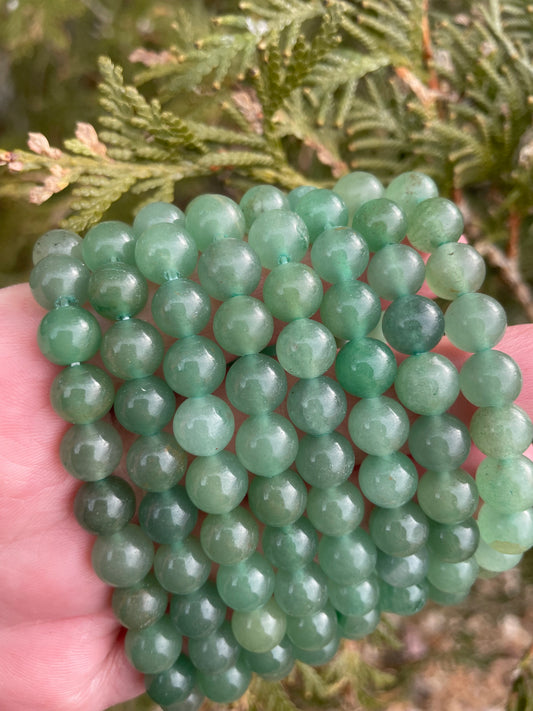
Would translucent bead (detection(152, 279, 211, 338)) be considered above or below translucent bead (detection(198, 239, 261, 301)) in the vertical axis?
below

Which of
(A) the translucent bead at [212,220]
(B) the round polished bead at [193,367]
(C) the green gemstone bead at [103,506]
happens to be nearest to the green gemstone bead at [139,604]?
(C) the green gemstone bead at [103,506]

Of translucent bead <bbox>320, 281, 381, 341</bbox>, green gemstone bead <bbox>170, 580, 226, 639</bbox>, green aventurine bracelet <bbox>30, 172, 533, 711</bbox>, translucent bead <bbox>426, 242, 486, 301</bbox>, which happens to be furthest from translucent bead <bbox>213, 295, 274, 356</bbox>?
green gemstone bead <bbox>170, 580, 226, 639</bbox>

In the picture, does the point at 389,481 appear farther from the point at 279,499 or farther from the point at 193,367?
the point at 193,367

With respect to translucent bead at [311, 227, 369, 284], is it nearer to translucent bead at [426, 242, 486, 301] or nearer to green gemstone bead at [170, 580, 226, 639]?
translucent bead at [426, 242, 486, 301]

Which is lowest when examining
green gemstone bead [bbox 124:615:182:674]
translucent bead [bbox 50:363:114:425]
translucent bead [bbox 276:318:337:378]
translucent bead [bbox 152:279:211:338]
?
green gemstone bead [bbox 124:615:182:674]

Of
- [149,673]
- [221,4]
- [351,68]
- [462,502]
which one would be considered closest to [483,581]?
[462,502]
